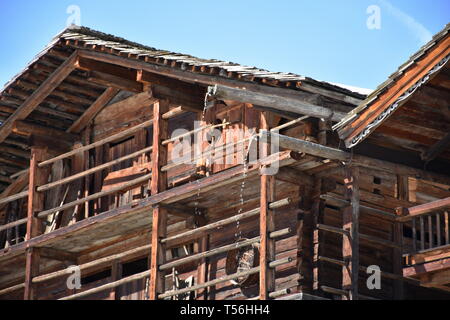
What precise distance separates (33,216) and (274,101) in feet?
21.8

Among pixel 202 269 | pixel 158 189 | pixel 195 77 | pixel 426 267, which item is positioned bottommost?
pixel 426 267

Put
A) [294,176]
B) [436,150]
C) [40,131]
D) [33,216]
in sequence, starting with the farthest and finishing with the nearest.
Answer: [40,131], [33,216], [294,176], [436,150]

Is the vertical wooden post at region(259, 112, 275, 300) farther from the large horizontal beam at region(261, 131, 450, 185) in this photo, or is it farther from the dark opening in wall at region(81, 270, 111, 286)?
the dark opening in wall at region(81, 270, 111, 286)

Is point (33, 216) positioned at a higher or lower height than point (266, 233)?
higher

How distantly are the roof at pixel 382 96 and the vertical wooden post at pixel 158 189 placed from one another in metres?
3.69

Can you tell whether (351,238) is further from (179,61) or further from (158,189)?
(179,61)

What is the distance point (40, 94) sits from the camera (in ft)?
84.6

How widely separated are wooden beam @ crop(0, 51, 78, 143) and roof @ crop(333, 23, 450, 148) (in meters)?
6.12

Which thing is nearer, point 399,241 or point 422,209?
point 422,209

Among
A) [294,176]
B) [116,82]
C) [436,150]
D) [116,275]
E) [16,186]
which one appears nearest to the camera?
[436,150]

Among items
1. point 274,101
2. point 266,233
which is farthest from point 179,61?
point 266,233

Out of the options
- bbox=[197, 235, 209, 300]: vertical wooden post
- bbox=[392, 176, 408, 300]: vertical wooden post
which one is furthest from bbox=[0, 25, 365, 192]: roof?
bbox=[197, 235, 209, 300]: vertical wooden post
